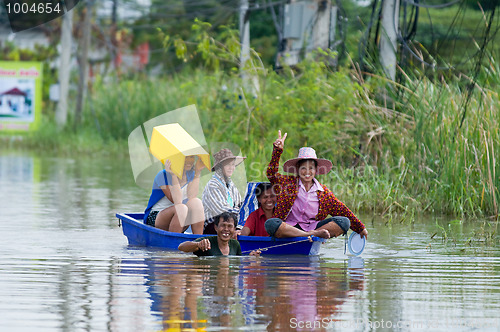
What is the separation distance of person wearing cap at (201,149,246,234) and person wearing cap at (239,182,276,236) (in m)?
0.25

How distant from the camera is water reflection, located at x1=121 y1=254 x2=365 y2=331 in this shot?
7.47m

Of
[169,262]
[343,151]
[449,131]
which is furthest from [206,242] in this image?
[343,151]

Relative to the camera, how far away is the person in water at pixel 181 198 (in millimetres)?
11820

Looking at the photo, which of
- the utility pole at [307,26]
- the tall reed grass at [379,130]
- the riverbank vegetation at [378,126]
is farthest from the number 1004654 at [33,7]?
the tall reed grass at [379,130]

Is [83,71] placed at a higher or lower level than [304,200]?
higher

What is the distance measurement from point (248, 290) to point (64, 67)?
28637 mm

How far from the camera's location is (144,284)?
9141 mm

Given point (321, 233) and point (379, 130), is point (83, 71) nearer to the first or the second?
point (379, 130)

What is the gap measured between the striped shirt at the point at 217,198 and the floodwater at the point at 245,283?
0.64 meters

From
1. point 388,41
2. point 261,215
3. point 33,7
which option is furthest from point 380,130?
point 33,7

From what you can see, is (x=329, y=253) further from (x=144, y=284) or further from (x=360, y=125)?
(x=360, y=125)

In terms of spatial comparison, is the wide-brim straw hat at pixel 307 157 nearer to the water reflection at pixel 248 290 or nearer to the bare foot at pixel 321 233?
the bare foot at pixel 321 233

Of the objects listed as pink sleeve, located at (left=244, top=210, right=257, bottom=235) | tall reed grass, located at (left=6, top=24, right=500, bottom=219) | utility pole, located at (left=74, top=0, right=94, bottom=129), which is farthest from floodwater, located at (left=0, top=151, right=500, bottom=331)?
utility pole, located at (left=74, top=0, right=94, bottom=129)
